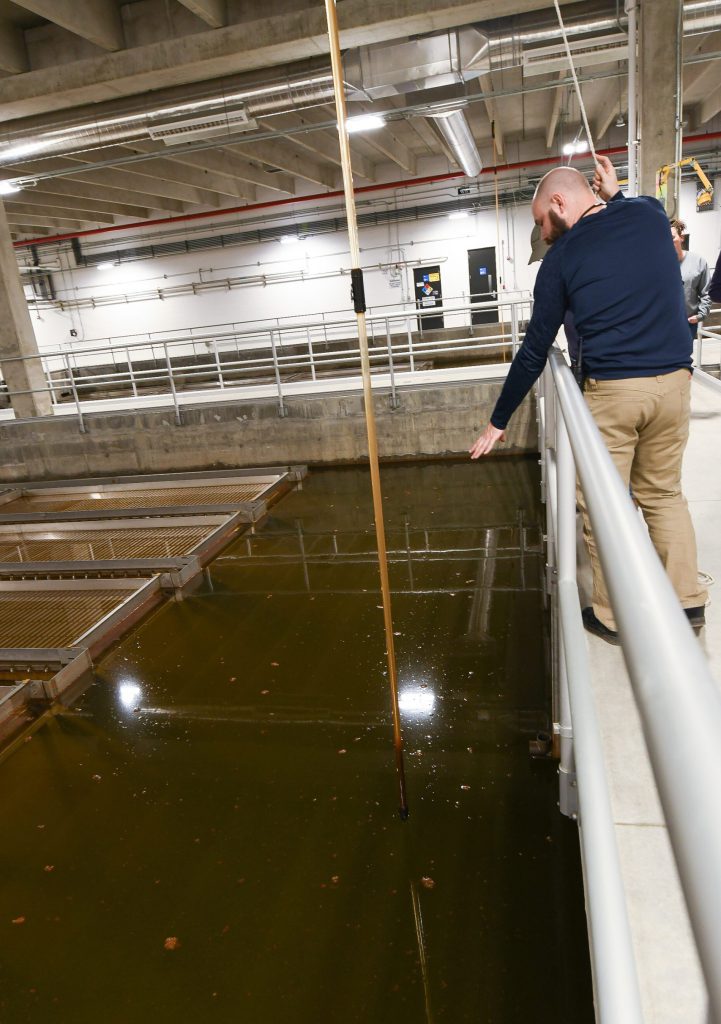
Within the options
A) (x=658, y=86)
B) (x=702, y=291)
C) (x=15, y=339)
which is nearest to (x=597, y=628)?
(x=702, y=291)

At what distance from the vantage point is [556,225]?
1.89 m

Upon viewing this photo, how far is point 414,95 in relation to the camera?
763 centimetres

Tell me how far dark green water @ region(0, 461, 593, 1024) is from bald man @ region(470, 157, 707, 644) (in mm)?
987

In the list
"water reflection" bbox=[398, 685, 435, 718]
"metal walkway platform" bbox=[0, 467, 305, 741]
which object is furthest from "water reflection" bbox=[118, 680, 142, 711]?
"water reflection" bbox=[398, 685, 435, 718]

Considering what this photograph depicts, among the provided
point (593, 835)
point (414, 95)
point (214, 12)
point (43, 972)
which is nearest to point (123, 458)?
point (214, 12)

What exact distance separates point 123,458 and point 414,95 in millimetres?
5926

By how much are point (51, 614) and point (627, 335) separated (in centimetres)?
436

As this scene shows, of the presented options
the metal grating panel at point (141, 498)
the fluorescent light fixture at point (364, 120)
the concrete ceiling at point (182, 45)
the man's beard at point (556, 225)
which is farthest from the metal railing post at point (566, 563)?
the fluorescent light fixture at point (364, 120)

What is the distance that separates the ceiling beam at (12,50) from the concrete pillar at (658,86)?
19.0 ft

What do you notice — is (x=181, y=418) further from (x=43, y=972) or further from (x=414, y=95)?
(x=43, y=972)

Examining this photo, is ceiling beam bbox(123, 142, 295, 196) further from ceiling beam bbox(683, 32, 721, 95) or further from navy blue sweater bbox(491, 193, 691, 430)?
navy blue sweater bbox(491, 193, 691, 430)

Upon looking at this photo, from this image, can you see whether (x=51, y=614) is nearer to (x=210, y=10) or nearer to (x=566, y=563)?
(x=566, y=563)

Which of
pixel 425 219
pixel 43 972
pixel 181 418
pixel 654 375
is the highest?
pixel 425 219

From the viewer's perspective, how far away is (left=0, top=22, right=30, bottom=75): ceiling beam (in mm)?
Answer: 6043
